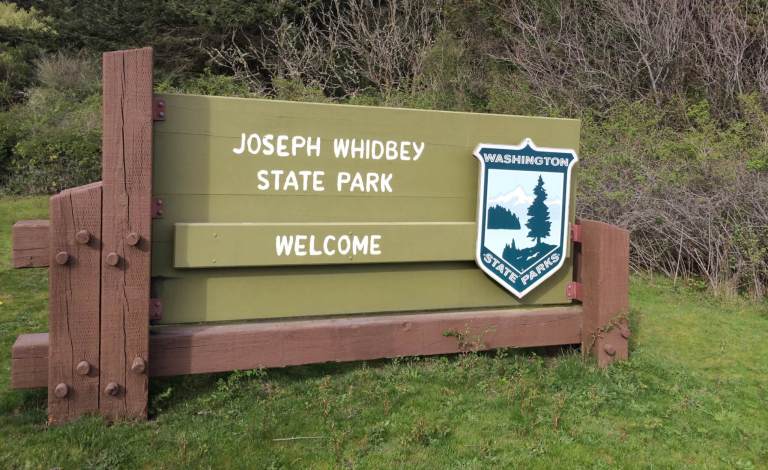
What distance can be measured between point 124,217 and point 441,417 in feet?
6.58

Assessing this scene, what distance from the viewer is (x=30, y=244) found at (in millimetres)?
3188

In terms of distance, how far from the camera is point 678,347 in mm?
4871

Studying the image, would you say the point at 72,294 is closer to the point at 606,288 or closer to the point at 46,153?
the point at 606,288

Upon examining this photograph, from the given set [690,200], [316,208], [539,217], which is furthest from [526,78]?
[316,208]

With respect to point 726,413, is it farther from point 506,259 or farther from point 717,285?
point 717,285

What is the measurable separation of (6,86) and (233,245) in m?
19.5

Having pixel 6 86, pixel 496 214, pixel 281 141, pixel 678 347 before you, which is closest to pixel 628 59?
pixel 678 347

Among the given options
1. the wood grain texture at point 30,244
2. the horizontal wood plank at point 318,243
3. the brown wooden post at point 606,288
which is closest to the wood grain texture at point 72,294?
the wood grain texture at point 30,244

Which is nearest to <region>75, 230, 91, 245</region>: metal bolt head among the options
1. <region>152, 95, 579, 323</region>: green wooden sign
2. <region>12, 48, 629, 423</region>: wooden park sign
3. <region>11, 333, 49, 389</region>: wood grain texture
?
<region>12, 48, 629, 423</region>: wooden park sign

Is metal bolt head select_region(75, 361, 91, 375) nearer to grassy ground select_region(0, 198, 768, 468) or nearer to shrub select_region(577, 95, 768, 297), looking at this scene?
grassy ground select_region(0, 198, 768, 468)

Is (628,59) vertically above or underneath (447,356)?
above

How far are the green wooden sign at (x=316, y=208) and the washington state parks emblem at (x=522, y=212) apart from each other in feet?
0.28

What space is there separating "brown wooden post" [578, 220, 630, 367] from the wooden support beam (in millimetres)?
157

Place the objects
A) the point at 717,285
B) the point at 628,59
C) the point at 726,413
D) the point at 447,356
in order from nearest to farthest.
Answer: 1. the point at 726,413
2. the point at 447,356
3. the point at 717,285
4. the point at 628,59
